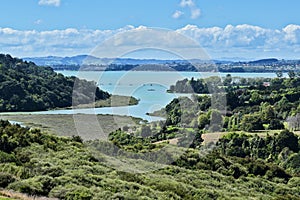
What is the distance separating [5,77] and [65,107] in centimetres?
898

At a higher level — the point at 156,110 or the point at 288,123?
the point at 156,110

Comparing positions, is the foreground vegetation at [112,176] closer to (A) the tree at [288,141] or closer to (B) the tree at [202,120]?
(B) the tree at [202,120]

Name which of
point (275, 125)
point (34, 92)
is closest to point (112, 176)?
point (275, 125)

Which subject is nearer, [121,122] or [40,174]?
[40,174]

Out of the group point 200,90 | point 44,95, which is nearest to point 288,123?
point 200,90

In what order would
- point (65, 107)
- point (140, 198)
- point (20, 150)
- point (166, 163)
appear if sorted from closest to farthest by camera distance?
point (140, 198)
point (166, 163)
point (20, 150)
point (65, 107)

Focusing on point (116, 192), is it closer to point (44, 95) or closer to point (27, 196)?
point (27, 196)

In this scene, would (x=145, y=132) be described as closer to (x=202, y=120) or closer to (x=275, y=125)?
(x=202, y=120)

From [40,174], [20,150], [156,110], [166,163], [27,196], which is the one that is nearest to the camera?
[27,196]

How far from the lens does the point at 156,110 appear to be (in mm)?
23516

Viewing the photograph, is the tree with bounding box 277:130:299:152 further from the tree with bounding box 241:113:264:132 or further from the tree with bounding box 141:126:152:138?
the tree with bounding box 141:126:152:138

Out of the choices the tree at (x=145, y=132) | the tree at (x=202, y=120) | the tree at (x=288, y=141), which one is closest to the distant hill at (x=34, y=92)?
the tree at (x=202, y=120)

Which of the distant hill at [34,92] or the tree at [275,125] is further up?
the distant hill at [34,92]

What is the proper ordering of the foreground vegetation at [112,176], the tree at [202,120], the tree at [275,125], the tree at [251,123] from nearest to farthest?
1. the foreground vegetation at [112,176]
2. the tree at [202,120]
3. the tree at [251,123]
4. the tree at [275,125]
